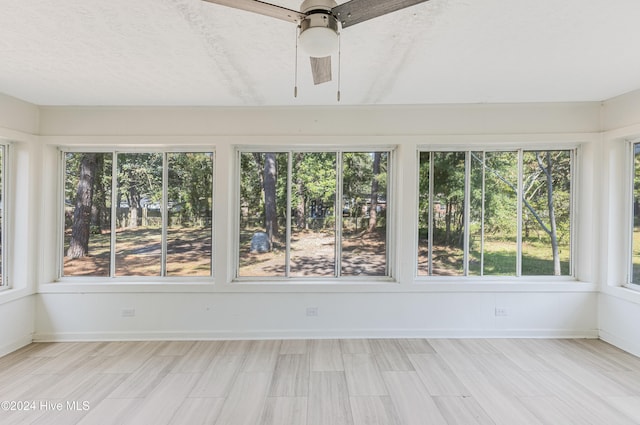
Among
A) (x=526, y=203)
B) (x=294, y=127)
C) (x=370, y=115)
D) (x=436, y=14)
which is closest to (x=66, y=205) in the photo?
(x=294, y=127)

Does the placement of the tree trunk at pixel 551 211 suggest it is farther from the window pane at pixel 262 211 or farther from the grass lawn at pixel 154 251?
the grass lawn at pixel 154 251

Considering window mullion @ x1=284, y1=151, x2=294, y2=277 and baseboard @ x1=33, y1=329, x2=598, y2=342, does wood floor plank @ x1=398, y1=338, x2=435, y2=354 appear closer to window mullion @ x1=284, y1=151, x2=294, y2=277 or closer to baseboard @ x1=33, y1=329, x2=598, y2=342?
baseboard @ x1=33, y1=329, x2=598, y2=342

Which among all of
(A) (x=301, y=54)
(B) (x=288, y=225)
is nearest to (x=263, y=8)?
(A) (x=301, y=54)

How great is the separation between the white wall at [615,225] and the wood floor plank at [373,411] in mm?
2898

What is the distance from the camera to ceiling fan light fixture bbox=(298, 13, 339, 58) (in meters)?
1.34

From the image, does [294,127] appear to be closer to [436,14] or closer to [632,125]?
[436,14]

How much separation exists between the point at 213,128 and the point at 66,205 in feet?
6.69

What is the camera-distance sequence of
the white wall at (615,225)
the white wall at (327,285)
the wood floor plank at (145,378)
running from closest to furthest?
the wood floor plank at (145,378)
the white wall at (615,225)
the white wall at (327,285)

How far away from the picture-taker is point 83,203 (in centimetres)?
365

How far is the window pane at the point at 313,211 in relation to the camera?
3.75 meters

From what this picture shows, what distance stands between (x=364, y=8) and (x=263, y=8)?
0.44 m

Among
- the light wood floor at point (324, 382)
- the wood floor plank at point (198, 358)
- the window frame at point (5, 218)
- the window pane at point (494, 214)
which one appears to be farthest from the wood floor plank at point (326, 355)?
the window frame at point (5, 218)

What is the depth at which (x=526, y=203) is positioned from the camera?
3688mm

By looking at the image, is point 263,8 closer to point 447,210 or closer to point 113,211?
point 447,210
